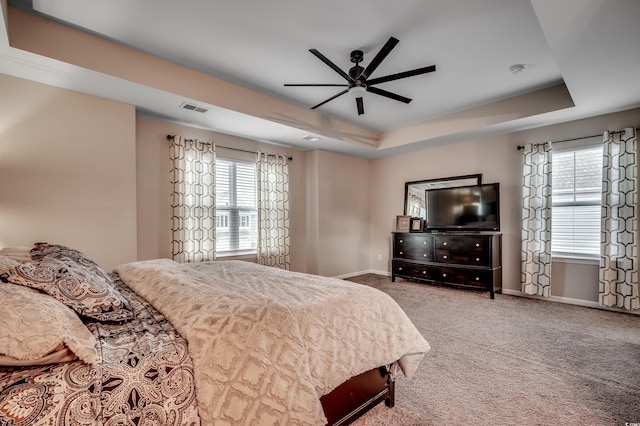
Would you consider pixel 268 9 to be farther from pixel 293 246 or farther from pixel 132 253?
pixel 293 246

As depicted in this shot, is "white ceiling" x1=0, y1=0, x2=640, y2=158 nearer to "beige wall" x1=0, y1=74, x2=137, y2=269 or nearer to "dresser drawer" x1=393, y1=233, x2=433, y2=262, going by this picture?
"beige wall" x1=0, y1=74, x2=137, y2=269

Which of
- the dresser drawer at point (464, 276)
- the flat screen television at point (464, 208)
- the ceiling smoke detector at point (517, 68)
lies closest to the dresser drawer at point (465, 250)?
the dresser drawer at point (464, 276)

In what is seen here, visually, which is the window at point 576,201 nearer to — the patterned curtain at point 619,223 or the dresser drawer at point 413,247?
the patterned curtain at point 619,223

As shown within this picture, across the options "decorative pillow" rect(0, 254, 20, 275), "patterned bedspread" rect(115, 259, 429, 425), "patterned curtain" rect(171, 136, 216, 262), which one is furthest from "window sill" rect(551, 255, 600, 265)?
"decorative pillow" rect(0, 254, 20, 275)

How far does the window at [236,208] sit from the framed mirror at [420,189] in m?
2.93

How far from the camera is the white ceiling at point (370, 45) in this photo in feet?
7.57

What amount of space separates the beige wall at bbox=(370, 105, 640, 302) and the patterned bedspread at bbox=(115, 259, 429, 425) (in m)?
3.59

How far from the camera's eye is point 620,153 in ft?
12.0

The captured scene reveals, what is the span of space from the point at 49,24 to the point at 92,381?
10.1ft

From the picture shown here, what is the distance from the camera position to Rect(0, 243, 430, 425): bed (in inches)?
34.1

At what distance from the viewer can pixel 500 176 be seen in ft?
15.5

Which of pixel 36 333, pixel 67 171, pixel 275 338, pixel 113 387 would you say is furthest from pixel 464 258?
pixel 67 171

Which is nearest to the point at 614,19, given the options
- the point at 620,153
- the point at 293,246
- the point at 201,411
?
the point at 620,153

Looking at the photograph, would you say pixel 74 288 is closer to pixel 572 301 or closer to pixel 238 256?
pixel 238 256
